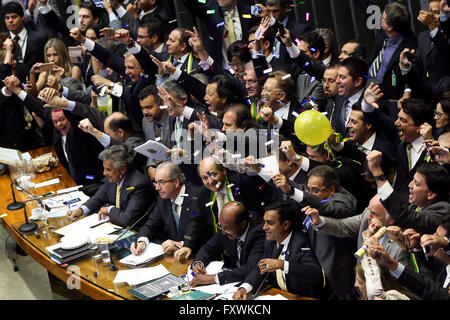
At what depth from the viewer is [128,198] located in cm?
583

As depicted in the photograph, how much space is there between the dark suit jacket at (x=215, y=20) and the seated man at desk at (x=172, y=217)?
187cm

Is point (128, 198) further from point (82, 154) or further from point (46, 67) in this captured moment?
point (46, 67)

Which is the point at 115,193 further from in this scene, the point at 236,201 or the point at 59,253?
the point at 236,201

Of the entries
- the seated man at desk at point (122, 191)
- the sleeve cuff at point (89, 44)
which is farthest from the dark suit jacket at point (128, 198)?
the sleeve cuff at point (89, 44)

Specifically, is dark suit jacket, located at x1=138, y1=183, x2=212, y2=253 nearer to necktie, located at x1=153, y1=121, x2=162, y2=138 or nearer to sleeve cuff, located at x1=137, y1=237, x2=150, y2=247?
sleeve cuff, located at x1=137, y1=237, x2=150, y2=247

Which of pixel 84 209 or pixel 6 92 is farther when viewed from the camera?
pixel 6 92

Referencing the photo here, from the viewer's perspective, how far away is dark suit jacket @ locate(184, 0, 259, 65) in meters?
6.72

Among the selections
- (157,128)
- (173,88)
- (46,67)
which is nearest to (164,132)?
(157,128)

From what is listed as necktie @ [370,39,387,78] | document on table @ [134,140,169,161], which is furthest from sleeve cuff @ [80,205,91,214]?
necktie @ [370,39,387,78]

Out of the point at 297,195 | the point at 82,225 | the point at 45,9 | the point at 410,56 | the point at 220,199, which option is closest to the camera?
the point at 297,195

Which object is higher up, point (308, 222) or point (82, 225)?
point (308, 222)

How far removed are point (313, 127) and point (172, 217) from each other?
1498 millimetres

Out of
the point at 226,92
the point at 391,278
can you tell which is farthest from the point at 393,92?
the point at 391,278

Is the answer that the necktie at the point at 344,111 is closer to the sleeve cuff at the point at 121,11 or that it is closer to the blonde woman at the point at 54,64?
the sleeve cuff at the point at 121,11
